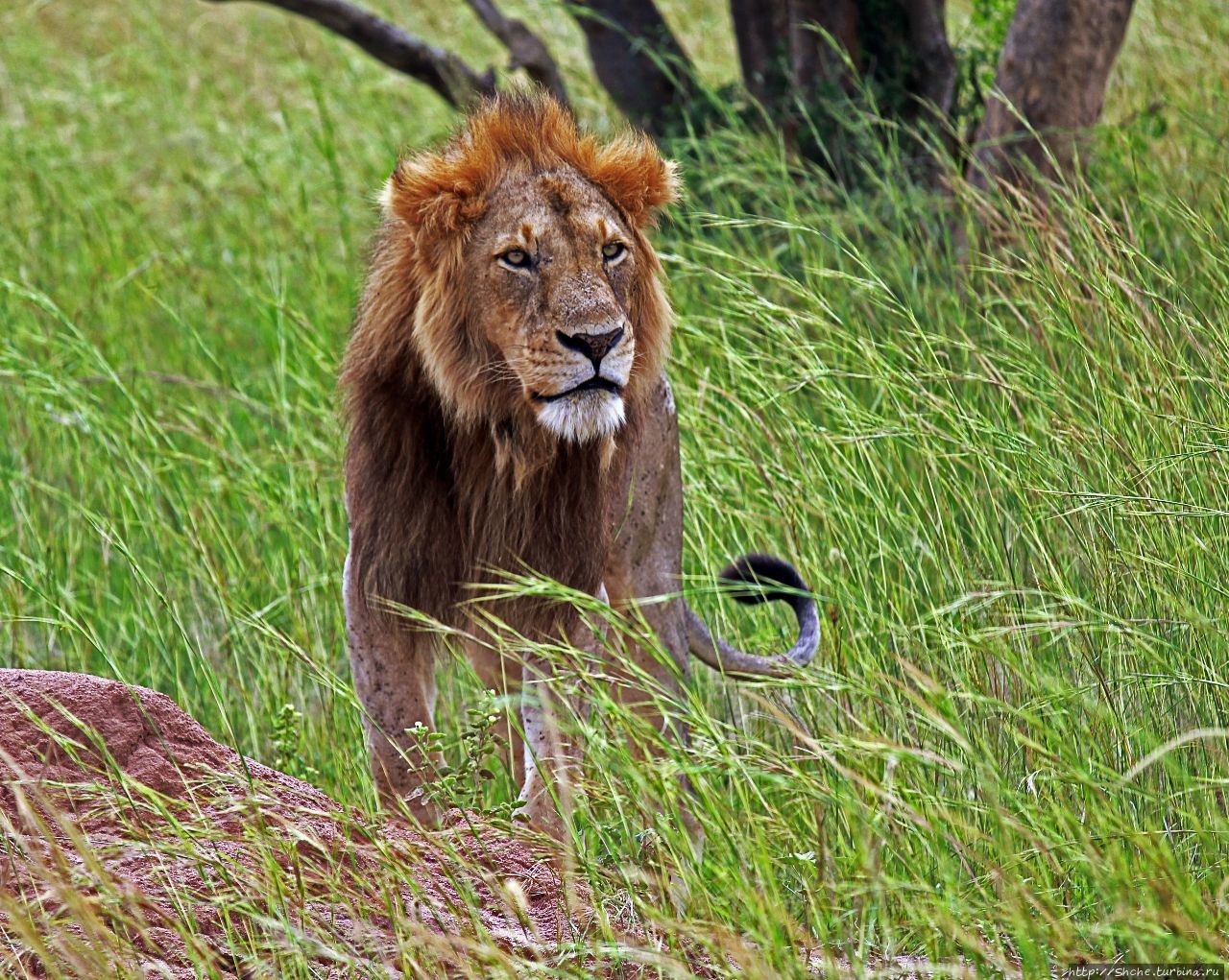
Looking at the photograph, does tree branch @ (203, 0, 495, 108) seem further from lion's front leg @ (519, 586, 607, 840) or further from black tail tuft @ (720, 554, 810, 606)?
lion's front leg @ (519, 586, 607, 840)

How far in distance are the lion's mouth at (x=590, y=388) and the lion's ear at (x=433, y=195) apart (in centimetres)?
41

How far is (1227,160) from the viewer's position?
495cm

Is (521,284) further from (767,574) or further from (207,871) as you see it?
(207,871)

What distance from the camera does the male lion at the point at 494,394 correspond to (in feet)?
9.41

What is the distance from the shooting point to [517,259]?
2885mm

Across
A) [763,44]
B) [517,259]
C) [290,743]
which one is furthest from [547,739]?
[763,44]

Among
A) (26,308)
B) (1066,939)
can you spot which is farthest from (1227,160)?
(26,308)

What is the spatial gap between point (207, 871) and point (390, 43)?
4287 millimetres

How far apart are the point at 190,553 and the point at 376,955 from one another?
202cm

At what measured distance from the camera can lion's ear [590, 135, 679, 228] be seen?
3.03 m

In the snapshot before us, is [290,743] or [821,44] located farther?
[821,44]

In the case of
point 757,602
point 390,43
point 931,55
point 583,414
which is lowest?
point 757,602

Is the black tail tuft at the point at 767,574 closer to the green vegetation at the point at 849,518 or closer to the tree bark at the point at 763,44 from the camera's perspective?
the green vegetation at the point at 849,518

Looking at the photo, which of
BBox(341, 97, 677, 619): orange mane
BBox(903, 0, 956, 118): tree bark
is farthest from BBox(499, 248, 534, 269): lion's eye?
BBox(903, 0, 956, 118): tree bark
